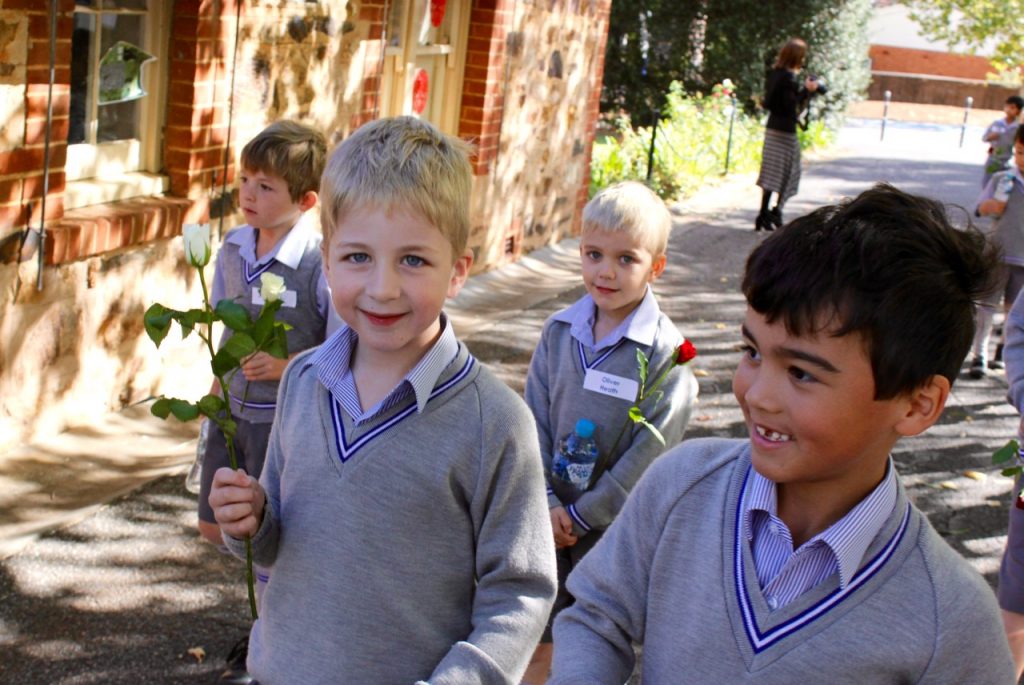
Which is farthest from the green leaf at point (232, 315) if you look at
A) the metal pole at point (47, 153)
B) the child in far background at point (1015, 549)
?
the metal pole at point (47, 153)

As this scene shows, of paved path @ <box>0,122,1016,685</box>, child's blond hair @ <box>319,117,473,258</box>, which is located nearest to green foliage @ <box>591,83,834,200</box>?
paved path @ <box>0,122,1016,685</box>

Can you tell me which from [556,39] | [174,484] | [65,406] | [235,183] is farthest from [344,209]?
[556,39]

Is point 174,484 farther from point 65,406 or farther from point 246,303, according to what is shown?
point 246,303

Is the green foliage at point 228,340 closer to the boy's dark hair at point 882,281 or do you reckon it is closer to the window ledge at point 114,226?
the boy's dark hair at point 882,281

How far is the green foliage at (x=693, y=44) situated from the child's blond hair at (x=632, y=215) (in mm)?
18328

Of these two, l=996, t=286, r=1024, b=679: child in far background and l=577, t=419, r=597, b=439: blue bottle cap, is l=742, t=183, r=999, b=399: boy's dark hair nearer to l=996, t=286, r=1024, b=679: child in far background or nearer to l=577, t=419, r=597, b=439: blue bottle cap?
l=577, t=419, r=597, b=439: blue bottle cap

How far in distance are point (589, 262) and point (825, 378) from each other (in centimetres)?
194

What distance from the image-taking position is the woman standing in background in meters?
14.3

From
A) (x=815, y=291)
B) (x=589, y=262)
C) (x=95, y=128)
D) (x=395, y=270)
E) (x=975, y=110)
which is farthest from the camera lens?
(x=975, y=110)

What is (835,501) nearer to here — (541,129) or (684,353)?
(684,353)

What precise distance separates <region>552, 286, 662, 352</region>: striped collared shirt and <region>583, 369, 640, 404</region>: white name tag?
10 cm

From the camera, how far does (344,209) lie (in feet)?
8.32

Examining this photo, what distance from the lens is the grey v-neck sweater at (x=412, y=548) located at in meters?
2.48

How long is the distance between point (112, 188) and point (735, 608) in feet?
16.7
